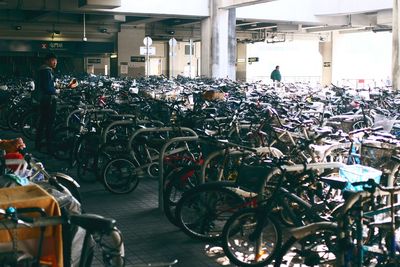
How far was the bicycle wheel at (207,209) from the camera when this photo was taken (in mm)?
4965

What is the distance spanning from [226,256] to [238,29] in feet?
104

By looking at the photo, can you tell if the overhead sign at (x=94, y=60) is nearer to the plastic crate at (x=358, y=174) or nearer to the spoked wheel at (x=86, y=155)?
the spoked wheel at (x=86, y=155)

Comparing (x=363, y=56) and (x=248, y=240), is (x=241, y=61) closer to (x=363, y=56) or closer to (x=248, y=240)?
(x=363, y=56)

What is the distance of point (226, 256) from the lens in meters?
4.73

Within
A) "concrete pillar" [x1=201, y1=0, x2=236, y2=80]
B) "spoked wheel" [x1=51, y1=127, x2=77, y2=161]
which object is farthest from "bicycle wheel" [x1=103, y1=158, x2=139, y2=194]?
"concrete pillar" [x1=201, y1=0, x2=236, y2=80]

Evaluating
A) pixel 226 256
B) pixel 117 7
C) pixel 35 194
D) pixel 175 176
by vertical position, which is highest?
pixel 117 7

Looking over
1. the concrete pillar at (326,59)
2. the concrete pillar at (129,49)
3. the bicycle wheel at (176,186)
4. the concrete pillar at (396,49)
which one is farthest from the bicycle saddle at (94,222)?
the concrete pillar at (326,59)

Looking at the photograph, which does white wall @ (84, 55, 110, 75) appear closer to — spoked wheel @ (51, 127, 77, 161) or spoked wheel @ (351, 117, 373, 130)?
spoked wheel @ (51, 127, 77, 161)

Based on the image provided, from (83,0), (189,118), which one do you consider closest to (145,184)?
(189,118)

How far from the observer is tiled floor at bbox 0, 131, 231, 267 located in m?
4.82

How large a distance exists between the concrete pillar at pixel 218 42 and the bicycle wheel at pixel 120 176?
15.6 metres

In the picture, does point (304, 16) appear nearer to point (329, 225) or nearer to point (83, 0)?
point (83, 0)

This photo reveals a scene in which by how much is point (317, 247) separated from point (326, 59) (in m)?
37.4

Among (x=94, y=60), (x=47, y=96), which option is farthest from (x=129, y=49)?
(x=47, y=96)
